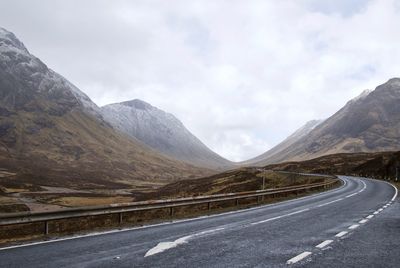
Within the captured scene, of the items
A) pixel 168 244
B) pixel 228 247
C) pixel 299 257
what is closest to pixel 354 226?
pixel 228 247

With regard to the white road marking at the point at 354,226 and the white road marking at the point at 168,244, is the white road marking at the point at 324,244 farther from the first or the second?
the white road marking at the point at 354,226

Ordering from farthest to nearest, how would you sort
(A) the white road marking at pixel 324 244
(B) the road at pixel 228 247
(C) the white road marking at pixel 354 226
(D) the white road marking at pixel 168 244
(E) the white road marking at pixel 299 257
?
(C) the white road marking at pixel 354 226
(A) the white road marking at pixel 324 244
(D) the white road marking at pixel 168 244
(E) the white road marking at pixel 299 257
(B) the road at pixel 228 247

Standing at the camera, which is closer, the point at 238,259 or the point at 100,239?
the point at 238,259

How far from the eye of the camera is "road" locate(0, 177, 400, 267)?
364 inches

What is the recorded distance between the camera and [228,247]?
11.1 meters

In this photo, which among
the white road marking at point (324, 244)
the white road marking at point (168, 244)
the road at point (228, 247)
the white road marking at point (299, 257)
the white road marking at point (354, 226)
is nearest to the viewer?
the road at point (228, 247)

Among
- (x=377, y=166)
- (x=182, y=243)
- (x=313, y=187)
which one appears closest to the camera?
(x=182, y=243)

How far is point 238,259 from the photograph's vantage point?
9.57m

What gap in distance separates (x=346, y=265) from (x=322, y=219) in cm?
896

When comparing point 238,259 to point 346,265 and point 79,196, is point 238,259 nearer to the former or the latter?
point 346,265

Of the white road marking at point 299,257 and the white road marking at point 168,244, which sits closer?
the white road marking at point 299,257

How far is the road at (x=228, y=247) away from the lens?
925 cm

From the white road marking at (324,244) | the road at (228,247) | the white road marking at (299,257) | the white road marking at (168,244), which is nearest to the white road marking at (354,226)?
the road at (228,247)

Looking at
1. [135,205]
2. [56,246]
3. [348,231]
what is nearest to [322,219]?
[348,231]
